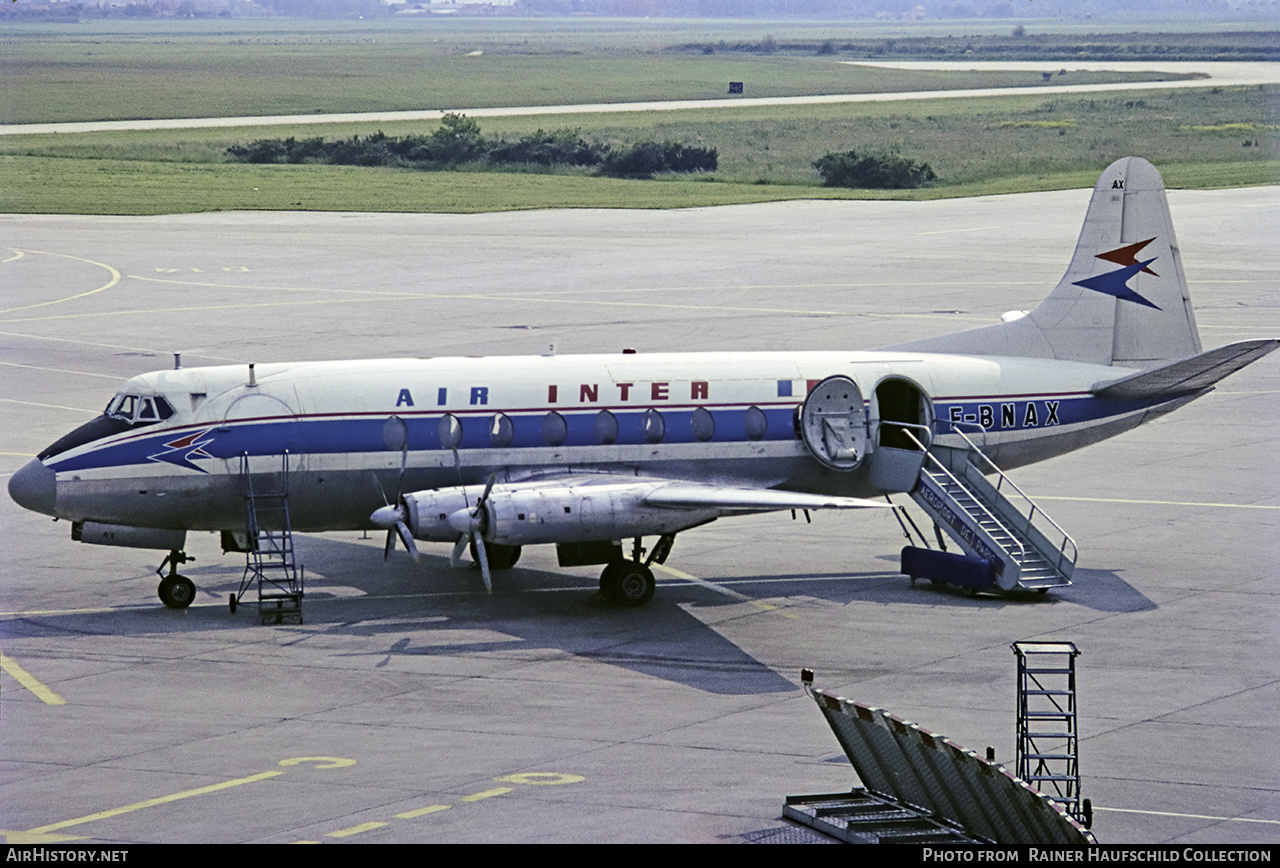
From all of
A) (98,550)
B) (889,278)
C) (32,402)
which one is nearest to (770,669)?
(98,550)

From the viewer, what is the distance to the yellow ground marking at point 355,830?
66.5 feet

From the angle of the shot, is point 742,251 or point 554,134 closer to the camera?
point 742,251

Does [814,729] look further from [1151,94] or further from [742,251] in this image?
[1151,94]

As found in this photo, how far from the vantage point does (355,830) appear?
805 inches

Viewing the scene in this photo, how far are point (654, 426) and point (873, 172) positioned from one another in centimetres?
8944

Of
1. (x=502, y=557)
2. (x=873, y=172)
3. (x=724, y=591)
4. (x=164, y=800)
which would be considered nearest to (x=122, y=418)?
(x=502, y=557)

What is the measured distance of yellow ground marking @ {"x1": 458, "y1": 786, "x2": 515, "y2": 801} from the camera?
70.9ft

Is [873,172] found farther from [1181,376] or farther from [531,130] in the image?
[1181,376]

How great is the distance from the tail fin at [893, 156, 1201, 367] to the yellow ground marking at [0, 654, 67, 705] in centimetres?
1850

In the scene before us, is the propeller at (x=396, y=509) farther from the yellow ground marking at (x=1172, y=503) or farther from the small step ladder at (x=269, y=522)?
the yellow ground marking at (x=1172, y=503)

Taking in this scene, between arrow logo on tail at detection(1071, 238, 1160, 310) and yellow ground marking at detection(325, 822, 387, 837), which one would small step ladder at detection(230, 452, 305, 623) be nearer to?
yellow ground marking at detection(325, 822, 387, 837)

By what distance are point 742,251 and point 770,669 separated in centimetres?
6029

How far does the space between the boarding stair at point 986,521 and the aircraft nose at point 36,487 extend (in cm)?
1617

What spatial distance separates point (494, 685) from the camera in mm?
27156
